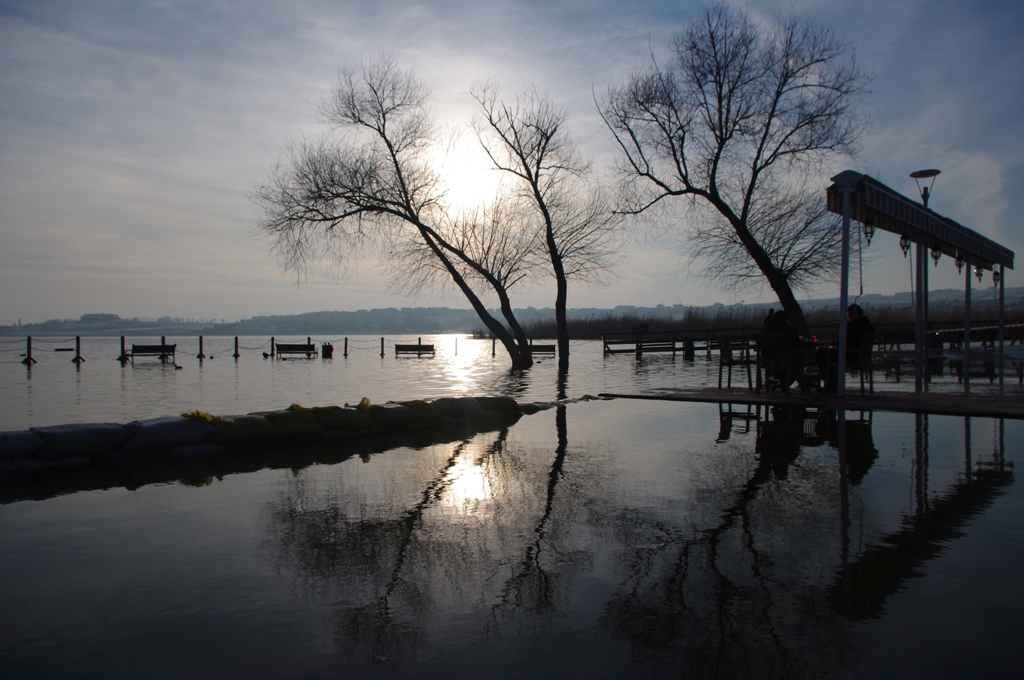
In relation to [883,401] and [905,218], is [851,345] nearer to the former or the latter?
[883,401]

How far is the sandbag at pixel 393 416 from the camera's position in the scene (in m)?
9.34

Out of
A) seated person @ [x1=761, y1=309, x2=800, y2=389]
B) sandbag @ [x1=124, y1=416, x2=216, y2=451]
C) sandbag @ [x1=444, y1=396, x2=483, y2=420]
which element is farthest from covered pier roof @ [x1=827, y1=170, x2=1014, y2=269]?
sandbag @ [x1=124, y1=416, x2=216, y2=451]

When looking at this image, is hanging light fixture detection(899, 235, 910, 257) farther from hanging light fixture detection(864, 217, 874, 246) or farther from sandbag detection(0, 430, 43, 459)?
sandbag detection(0, 430, 43, 459)

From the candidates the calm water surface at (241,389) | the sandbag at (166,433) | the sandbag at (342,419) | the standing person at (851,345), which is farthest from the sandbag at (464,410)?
the standing person at (851,345)

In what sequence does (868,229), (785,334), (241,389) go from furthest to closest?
(241,389)
(868,229)
(785,334)

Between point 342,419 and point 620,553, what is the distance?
5.87m

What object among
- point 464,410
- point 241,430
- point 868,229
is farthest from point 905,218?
point 241,430

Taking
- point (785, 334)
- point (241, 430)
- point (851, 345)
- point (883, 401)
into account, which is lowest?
point (241, 430)

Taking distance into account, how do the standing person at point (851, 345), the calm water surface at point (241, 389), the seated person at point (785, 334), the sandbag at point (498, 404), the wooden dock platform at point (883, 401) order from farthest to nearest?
the calm water surface at point (241, 389) < the standing person at point (851, 345) < the seated person at point (785, 334) < the sandbag at point (498, 404) < the wooden dock platform at point (883, 401)

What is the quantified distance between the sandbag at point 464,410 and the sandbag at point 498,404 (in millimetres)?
184

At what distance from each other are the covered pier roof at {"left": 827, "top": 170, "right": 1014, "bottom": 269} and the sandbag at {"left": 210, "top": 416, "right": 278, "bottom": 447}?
849 centimetres

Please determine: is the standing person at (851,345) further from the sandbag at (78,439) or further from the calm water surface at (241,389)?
the sandbag at (78,439)

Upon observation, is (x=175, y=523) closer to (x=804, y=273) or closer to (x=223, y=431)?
(x=223, y=431)

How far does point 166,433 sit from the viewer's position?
24.7 ft
